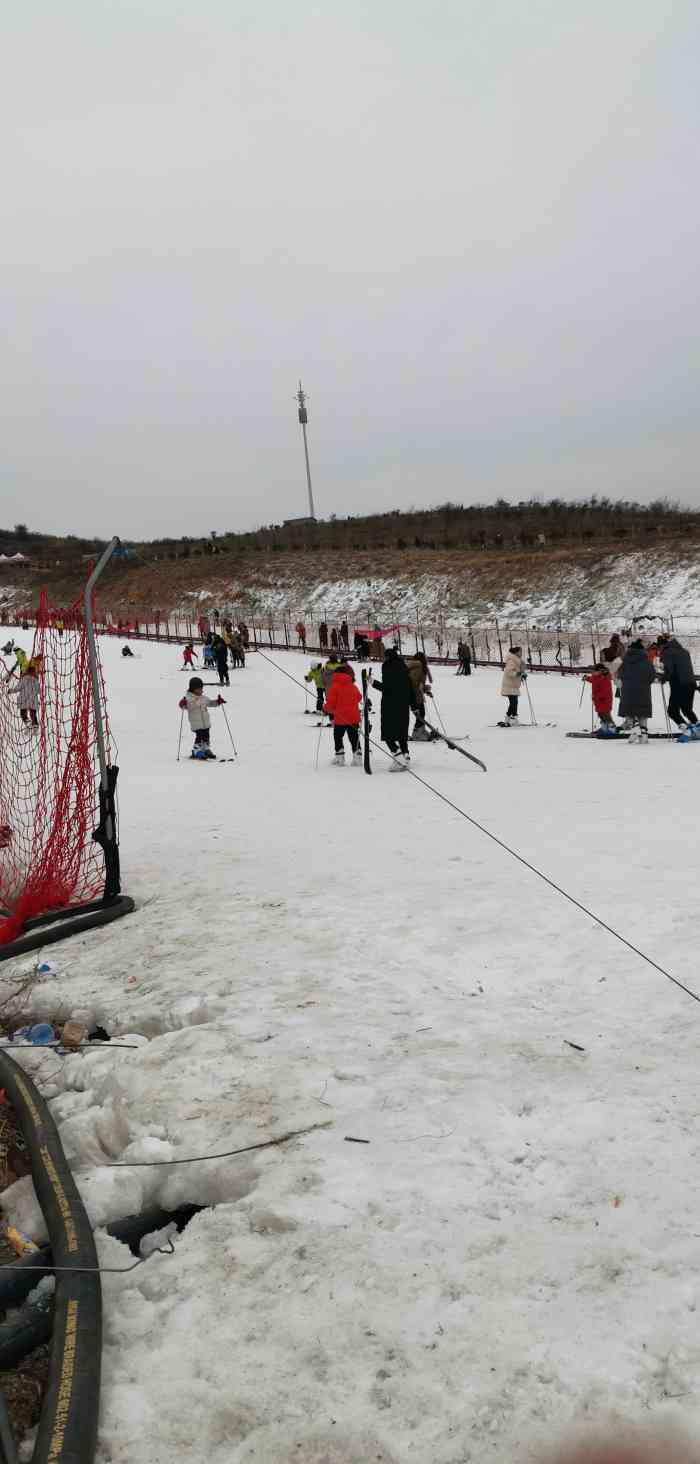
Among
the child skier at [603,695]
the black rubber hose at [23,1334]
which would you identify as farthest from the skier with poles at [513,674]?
the black rubber hose at [23,1334]

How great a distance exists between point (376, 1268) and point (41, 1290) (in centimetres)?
111

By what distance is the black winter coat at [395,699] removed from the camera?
43.4 ft

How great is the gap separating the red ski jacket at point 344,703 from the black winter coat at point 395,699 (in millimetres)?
488

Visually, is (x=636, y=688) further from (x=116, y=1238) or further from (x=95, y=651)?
(x=116, y=1238)

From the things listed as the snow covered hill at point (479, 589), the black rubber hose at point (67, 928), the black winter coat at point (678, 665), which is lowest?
the black rubber hose at point (67, 928)

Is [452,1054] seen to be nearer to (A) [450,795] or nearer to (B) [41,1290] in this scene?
(B) [41,1290]

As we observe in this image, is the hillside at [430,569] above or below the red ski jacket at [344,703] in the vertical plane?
above

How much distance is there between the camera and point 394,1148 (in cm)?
345

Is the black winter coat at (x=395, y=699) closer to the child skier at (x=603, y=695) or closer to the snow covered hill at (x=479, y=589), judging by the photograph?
the child skier at (x=603, y=695)

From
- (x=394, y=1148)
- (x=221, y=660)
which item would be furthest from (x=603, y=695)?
(x=221, y=660)

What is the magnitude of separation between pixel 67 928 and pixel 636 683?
10747mm

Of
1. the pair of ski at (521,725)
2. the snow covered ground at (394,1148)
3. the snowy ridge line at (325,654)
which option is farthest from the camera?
the snowy ridge line at (325,654)

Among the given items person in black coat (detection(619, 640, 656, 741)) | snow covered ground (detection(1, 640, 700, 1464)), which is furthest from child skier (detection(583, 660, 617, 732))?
snow covered ground (detection(1, 640, 700, 1464))

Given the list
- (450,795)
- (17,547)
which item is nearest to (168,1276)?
(450,795)
